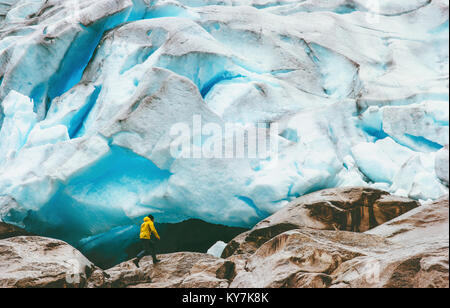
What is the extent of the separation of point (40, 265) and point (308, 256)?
3262mm

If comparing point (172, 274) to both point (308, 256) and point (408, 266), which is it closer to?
point (308, 256)

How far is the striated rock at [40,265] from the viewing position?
16.7 feet

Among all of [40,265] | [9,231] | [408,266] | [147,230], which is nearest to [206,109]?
[147,230]

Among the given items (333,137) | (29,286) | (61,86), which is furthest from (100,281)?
(61,86)

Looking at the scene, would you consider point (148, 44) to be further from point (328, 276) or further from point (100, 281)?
point (328, 276)

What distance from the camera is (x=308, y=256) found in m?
4.69

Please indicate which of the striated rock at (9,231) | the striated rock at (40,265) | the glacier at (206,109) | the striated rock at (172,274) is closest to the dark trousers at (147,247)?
the striated rock at (172,274)

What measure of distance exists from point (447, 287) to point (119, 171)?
233 inches

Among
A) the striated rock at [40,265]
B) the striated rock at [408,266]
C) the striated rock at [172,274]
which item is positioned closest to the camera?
the striated rock at [408,266]

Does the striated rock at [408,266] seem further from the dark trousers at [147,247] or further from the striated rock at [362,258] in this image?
the dark trousers at [147,247]

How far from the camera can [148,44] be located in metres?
9.51

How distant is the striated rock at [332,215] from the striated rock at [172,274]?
2.39ft

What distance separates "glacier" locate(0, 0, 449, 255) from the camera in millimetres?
7367

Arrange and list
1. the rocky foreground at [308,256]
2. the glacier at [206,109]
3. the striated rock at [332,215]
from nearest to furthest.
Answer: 1. the rocky foreground at [308,256]
2. the striated rock at [332,215]
3. the glacier at [206,109]
